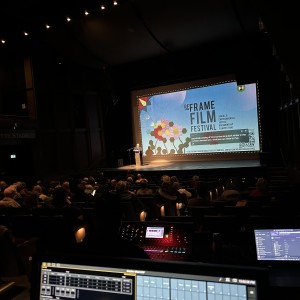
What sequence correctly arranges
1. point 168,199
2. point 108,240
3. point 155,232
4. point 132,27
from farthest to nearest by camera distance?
point 132,27
point 168,199
point 155,232
point 108,240

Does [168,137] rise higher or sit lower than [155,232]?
higher

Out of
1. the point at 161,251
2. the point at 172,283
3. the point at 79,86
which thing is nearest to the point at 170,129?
the point at 79,86

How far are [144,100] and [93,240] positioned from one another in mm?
15072

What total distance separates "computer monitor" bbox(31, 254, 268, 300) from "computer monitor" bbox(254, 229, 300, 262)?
43.9 inches

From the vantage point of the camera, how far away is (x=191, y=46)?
13.5 metres

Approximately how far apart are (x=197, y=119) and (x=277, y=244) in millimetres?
12997

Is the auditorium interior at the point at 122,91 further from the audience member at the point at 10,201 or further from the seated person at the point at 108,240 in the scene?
the seated person at the point at 108,240

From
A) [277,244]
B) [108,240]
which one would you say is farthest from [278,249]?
[108,240]

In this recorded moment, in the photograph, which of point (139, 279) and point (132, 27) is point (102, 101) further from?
point (139, 279)

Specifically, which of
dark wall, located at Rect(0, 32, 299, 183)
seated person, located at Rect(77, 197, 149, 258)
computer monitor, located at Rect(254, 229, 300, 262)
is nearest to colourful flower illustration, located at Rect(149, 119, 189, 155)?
dark wall, located at Rect(0, 32, 299, 183)

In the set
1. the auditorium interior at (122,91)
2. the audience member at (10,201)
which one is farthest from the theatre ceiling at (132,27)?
the audience member at (10,201)

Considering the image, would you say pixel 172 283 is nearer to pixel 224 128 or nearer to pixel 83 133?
pixel 224 128

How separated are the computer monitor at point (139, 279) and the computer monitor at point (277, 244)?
1116 millimetres

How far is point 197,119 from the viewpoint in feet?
48.5
